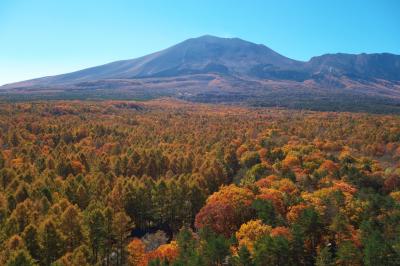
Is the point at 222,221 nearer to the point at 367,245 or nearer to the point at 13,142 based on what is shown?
the point at 367,245

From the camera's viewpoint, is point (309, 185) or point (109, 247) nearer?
point (109, 247)

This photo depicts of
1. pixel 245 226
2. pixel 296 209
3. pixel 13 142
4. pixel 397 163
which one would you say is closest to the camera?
pixel 245 226

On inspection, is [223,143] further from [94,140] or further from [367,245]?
[367,245]


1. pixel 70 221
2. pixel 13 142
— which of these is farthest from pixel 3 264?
pixel 13 142

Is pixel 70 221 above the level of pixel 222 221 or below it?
above

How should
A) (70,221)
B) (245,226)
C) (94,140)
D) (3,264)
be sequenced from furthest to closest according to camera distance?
(94,140)
(245,226)
(70,221)
(3,264)

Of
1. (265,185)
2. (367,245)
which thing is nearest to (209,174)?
(265,185)
